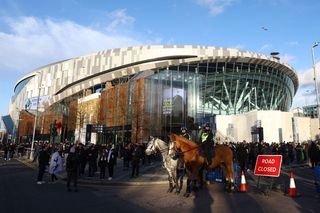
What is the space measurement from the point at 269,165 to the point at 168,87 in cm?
A: 3965

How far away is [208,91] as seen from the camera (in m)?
60.9

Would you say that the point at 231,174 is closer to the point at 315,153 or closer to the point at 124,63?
the point at 315,153

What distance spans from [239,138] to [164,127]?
11.9 m

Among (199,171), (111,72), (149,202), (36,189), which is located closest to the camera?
(149,202)

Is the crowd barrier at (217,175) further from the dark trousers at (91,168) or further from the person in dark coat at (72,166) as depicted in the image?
the dark trousers at (91,168)

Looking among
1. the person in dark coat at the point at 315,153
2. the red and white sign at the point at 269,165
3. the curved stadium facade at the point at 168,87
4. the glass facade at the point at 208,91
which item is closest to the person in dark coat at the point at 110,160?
the red and white sign at the point at 269,165

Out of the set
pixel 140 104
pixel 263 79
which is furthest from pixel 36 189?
pixel 263 79

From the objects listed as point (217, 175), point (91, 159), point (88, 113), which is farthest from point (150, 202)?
point (88, 113)

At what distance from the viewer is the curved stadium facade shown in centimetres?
4791

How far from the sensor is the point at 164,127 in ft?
154

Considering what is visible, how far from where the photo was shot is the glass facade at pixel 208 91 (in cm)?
4845

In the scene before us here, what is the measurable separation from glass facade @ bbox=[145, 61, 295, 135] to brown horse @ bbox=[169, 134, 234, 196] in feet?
97.9

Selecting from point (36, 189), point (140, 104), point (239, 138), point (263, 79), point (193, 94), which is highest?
point (263, 79)

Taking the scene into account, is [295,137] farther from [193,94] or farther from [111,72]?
[111,72]
